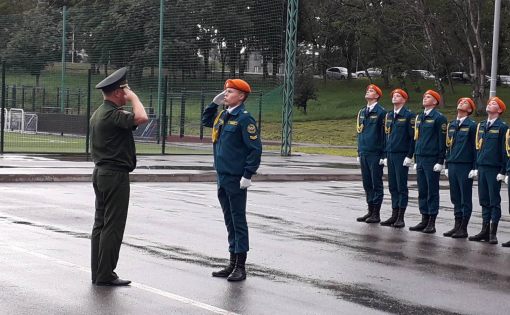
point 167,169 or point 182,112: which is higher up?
point 182,112

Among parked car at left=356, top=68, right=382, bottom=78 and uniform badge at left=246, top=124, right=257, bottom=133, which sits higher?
parked car at left=356, top=68, right=382, bottom=78

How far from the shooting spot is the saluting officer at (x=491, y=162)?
1399 cm

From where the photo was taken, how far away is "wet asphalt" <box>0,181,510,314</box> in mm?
9031

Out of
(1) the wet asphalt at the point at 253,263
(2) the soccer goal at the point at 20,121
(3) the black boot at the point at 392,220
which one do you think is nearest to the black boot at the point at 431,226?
(1) the wet asphalt at the point at 253,263

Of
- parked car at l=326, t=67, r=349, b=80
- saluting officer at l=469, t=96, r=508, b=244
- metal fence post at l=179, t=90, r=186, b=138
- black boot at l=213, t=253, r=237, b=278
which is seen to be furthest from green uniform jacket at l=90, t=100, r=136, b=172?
parked car at l=326, t=67, r=349, b=80

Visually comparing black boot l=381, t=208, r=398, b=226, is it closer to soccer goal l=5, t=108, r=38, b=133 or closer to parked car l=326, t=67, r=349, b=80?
soccer goal l=5, t=108, r=38, b=133

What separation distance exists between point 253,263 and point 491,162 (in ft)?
14.1

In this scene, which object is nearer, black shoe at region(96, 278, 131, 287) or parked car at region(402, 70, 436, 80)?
black shoe at region(96, 278, 131, 287)

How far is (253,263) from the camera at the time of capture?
37.0 ft

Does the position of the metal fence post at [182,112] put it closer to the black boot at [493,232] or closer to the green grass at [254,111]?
the green grass at [254,111]

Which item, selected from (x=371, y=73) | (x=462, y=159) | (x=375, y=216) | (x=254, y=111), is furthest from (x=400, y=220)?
(x=371, y=73)

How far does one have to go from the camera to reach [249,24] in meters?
39.6

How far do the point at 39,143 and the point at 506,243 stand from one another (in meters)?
25.3

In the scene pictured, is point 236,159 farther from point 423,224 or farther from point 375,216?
point 375,216
